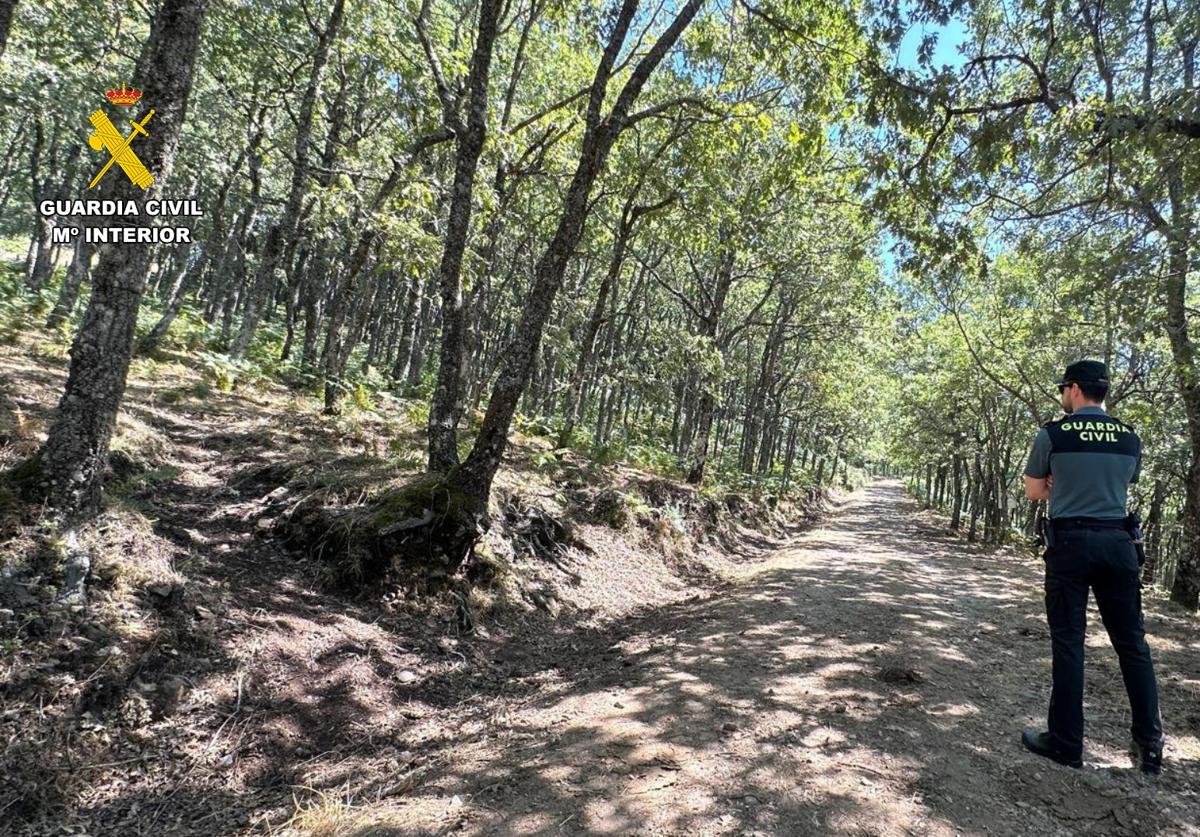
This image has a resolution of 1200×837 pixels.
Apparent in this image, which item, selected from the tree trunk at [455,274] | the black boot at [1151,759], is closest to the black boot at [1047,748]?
the black boot at [1151,759]

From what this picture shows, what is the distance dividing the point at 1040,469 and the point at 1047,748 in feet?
5.74

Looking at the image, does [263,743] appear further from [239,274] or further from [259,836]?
[239,274]

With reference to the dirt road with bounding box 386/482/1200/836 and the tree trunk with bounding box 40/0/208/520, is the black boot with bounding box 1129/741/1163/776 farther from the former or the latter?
the tree trunk with bounding box 40/0/208/520

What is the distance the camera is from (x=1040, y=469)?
4.03m

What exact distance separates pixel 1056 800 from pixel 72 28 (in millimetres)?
19544

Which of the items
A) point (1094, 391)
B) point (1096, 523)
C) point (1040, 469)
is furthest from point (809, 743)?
point (1094, 391)

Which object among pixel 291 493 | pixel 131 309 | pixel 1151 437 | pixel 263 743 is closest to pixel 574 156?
pixel 291 493

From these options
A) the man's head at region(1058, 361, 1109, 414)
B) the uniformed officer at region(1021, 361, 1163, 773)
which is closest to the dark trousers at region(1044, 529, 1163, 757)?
the uniformed officer at region(1021, 361, 1163, 773)

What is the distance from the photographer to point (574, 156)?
12742mm

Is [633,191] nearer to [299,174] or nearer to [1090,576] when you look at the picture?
[299,174]

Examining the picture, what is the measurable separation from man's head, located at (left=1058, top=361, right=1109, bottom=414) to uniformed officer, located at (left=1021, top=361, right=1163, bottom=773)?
0.03 metres

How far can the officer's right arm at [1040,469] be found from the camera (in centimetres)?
400

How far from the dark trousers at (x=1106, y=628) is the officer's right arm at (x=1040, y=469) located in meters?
0.41

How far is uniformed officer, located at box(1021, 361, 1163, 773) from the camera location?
3541 mm
